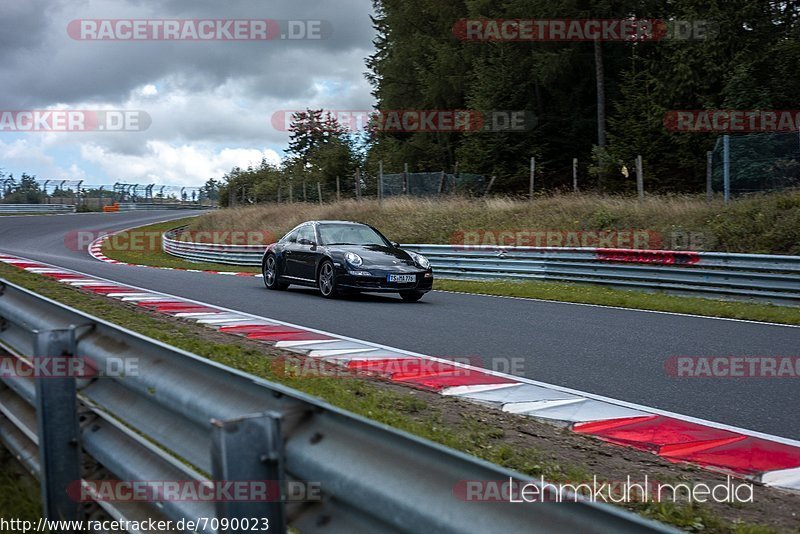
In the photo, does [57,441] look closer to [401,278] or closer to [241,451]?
[241,451]

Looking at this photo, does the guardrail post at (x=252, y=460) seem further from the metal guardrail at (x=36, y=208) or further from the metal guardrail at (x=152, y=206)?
the metal guardrail at (x=152, y=206)

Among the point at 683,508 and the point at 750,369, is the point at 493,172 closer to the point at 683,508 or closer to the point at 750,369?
the point at 750,369

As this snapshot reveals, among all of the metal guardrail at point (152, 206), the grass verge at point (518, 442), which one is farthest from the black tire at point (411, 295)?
the metal guardrail at point (152, 206)

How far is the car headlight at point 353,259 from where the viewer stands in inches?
515

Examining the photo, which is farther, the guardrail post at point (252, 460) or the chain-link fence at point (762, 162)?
the chain-link fence at point (762, 162)

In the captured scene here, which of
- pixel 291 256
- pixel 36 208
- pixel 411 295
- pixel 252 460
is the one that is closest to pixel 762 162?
pixel 411 295

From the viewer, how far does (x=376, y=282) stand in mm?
12961

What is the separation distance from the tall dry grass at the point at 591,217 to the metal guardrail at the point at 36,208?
3105 cm

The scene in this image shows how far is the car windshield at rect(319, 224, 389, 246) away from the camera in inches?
552

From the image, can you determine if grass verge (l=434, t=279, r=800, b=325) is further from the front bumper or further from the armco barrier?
the front bumper

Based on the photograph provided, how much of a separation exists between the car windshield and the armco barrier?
14.5 ft

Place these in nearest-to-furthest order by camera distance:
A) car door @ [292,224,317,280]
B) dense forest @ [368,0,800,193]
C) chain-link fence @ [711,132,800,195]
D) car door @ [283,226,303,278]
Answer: car door @ [292,224,317,280] → car door @ [283,226,303,278] → chain-link fence @ [711,132,800,195] → dense forest @ [368,0,800,193]

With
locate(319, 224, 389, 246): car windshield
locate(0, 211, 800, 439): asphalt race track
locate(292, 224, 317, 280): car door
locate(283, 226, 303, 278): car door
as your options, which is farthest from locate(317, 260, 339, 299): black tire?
locate(283, 226, 303, 278): car door

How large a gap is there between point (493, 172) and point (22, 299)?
3080cm
